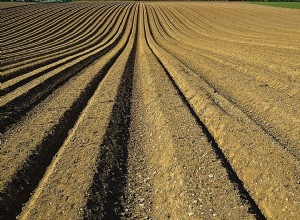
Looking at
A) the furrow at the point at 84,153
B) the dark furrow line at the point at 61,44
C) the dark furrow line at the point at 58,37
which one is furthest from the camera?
the dark furrow line at the point at 58,37

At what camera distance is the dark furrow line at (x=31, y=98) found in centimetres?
732

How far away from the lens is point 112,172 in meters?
5.22

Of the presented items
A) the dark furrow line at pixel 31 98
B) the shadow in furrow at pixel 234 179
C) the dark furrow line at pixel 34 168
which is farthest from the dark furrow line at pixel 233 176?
the dark furrow line at pixel 31 98

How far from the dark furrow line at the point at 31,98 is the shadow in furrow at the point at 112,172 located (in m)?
2.58

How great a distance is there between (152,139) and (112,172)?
5.00 ft

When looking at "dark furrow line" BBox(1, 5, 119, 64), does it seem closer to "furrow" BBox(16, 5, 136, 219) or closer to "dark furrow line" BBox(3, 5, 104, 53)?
"dark furrow line" BBox(3, 5, 104, 53)

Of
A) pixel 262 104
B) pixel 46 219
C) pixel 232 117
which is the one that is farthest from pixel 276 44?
pixel 46 219

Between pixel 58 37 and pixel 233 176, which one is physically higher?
pixel 233 176

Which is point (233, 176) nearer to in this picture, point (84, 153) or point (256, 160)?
point (256, 160)

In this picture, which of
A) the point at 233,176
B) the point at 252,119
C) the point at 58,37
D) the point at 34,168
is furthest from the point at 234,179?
the point at 58,37

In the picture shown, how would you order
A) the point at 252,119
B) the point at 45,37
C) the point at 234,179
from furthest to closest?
the point at 45,37, the point at 252,119, the point at 234,179

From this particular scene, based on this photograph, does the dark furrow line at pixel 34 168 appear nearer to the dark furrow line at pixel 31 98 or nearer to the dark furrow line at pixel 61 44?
the dark furrow line at pixel 31 98

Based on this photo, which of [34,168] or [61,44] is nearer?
[34,168]

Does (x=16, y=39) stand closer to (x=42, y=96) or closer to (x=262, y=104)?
(x=42, y=96)
